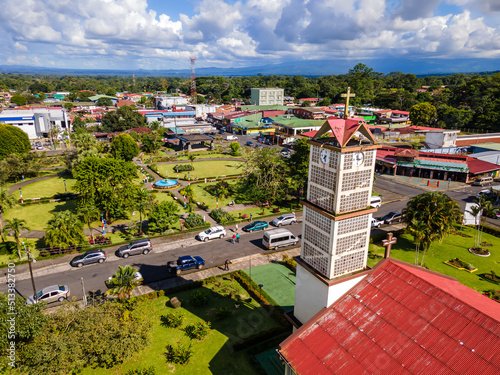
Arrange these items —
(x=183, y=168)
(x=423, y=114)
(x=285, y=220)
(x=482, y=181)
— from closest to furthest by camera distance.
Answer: (x=285, y=220)
(x=482, y=181)
(x=183, y=168)
(x=423, y=114)

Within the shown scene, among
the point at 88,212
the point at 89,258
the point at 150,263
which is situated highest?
the point at 88,212

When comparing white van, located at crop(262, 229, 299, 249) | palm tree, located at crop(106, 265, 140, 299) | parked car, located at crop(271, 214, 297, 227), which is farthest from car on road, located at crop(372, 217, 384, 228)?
palm tree, located at crop(106, 265, 140, 299)

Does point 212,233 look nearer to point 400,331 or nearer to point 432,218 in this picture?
point 432,218

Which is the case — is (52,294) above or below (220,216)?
below

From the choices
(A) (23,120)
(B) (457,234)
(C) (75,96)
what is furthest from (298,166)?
A: (C) (75,96)

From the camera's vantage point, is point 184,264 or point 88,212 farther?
point 88,212

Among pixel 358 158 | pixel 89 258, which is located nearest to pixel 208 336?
pixel 358 158

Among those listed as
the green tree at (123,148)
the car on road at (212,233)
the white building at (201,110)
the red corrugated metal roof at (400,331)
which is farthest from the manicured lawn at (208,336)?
the white building at (201,110)
